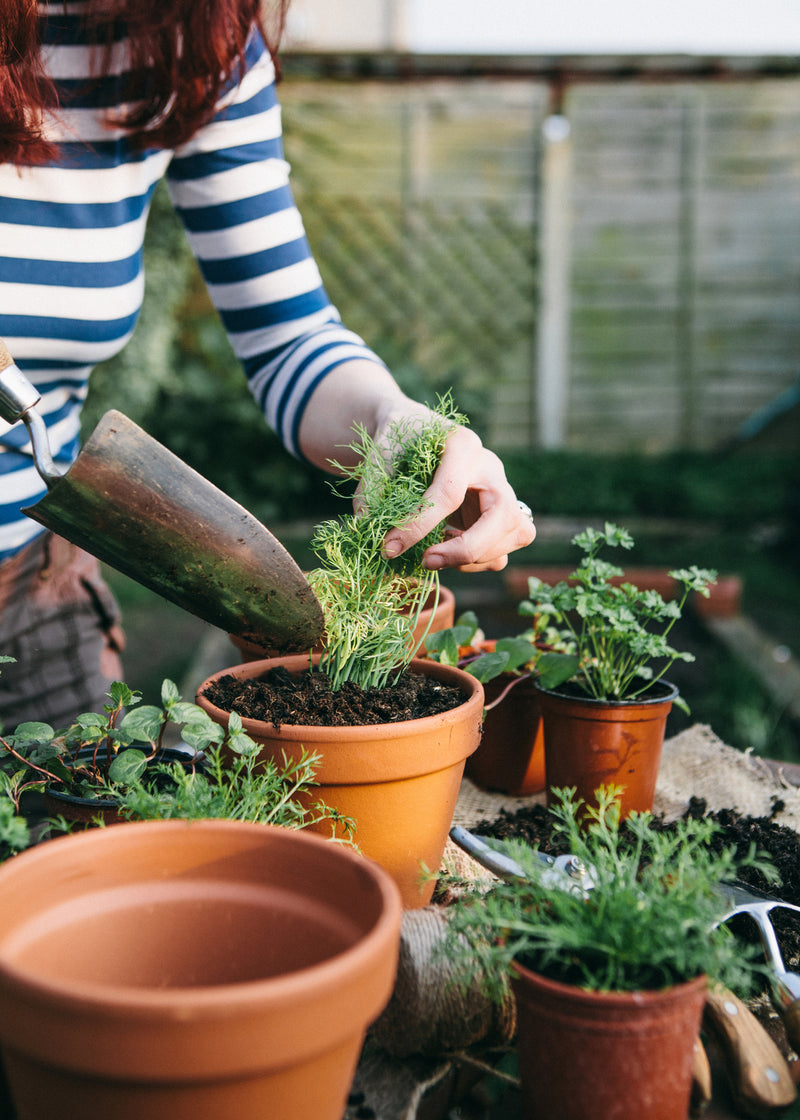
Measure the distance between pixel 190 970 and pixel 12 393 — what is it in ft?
2.09

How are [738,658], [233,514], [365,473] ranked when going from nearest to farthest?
[233,514] < [365,473] < [738,658]

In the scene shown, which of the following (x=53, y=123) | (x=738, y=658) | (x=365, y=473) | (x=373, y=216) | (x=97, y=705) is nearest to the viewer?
(x=365, y=473)

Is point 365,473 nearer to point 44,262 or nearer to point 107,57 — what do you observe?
point 44,262

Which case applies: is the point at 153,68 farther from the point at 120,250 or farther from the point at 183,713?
the point at 183,713

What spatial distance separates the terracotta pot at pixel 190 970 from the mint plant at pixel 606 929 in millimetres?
138

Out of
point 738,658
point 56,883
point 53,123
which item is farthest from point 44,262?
point 738,658

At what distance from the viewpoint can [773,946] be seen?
2.77ft

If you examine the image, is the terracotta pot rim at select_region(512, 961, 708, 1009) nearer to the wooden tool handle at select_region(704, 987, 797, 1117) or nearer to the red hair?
the wooden tool handle at select_region(704, 987, 797, 1117)

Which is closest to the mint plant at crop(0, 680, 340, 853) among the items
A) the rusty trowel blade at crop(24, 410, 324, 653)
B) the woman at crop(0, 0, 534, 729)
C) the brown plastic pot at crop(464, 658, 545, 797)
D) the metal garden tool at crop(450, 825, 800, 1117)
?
the rusty trowel blade at crop(24, 410, 324, 653)

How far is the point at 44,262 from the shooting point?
1381 mm

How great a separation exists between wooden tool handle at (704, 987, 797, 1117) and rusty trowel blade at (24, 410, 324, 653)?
1.84 ft

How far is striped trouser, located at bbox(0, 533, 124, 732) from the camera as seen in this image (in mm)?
1507

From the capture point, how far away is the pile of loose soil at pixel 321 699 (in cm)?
98

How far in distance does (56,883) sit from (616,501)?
6.19 metres
